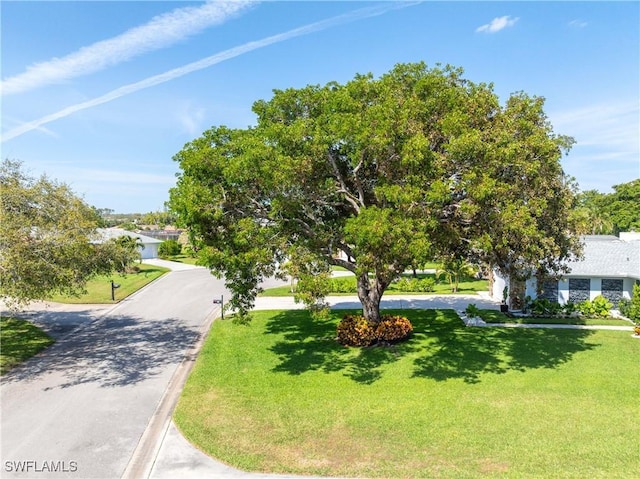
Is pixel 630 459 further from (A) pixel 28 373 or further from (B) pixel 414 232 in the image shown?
(A) pixel 28 373

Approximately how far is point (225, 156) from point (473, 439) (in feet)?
35.4

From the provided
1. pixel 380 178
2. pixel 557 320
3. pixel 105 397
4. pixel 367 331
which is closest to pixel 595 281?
pixel 557 320

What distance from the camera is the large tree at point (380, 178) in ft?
41.1

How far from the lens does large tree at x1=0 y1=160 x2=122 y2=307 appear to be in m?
14.1

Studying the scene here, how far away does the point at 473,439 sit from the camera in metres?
10.6

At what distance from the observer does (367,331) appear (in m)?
18.1

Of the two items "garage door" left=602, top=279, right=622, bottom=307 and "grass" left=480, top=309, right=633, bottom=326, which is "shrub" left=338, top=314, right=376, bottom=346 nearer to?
"grass" left=480, top=309, right=633, bottom=326

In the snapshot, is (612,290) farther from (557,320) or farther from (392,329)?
(392,329)

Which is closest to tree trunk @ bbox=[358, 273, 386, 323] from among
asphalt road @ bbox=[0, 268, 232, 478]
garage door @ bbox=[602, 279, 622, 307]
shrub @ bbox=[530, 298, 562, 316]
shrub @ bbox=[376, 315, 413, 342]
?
shrub @ bbox=[376, 315, 413, 342]

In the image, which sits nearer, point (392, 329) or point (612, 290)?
point (392, 329)

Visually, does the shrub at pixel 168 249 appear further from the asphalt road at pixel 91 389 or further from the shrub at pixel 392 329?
the shrub at pixel 392 329

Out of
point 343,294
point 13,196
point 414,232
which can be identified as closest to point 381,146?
point 414,232

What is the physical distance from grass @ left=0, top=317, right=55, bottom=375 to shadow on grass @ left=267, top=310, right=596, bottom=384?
372 inches

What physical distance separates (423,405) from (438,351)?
17.4 ft
